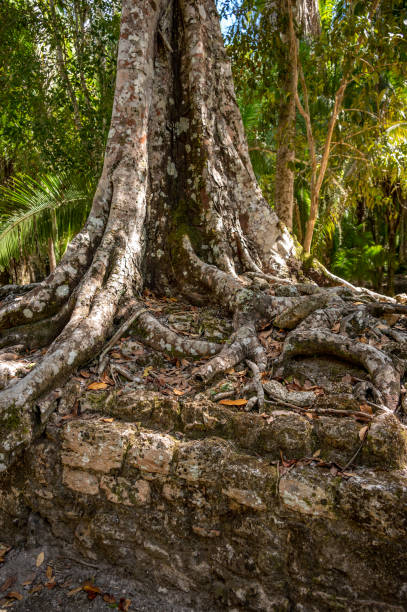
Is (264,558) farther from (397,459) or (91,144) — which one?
(91,144)

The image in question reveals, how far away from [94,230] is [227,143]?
184 cm

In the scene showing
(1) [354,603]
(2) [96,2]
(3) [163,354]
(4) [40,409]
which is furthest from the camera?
(2) [96,2]

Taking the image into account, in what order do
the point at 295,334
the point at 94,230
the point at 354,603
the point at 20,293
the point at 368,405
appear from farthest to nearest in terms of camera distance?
the point at 20,293
the point at 94,230
the point at 295,334
the point at 368,405
the point at 354,603

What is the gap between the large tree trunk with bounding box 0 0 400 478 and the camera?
2.69m

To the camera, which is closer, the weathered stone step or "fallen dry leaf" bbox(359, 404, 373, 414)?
the weathered stone step

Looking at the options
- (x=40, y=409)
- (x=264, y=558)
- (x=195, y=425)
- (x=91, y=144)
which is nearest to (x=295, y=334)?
(x=195, y=425)

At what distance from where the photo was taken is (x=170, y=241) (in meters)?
4.06

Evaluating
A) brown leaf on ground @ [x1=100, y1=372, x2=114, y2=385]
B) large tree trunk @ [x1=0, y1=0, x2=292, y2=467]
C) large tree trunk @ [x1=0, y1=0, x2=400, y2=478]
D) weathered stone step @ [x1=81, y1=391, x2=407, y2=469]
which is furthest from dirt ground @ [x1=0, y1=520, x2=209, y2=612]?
large tree trunk @ [x1=0, y1=0, x2=292, y2=467]

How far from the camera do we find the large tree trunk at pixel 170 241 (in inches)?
106

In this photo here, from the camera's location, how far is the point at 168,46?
4387 millimetres

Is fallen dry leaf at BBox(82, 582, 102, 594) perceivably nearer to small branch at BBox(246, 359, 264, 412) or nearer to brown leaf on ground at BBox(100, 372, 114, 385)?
brown leaf on ground at BBox(100, 372, 114, 385)

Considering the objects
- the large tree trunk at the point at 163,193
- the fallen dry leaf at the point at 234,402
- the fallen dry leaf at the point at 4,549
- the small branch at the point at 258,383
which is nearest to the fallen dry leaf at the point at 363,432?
the small branch at the point at 258,383

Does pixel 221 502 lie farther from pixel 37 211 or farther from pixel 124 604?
pixel 37 211

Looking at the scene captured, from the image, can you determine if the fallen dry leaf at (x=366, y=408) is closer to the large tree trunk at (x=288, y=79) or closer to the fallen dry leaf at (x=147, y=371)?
the fallen dry leaf at (x=147, y=371)
